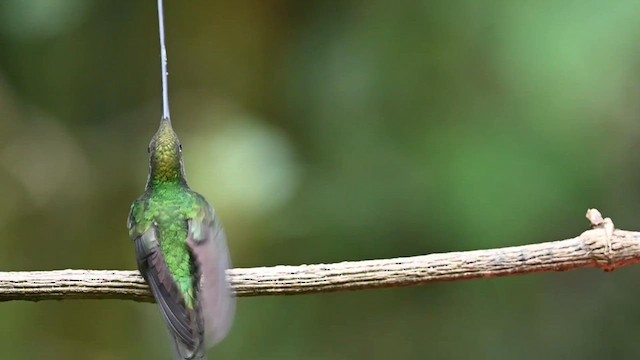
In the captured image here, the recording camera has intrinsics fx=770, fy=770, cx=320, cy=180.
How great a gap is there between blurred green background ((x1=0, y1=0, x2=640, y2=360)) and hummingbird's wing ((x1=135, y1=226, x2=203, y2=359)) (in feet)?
3.09

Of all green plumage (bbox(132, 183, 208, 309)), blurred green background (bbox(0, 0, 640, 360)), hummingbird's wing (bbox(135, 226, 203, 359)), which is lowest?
hummingbird's wing (bbox(135, 226, 203, 359))

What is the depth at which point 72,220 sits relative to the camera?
1914mm

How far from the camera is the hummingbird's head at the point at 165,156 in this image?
2.60ft

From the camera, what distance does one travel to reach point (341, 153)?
72.4 inches

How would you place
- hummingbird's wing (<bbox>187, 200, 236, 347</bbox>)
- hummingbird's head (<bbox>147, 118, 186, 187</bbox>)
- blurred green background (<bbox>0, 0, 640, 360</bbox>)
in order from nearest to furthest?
hummingbird's wing (<bbox>187, 200, 236, 347</bbox>) < hummingbird's head (<bbox>147, 118, 186, 187</bbox>) < blurred green background (<bbox>0, 0, 640, 360</bbox>)

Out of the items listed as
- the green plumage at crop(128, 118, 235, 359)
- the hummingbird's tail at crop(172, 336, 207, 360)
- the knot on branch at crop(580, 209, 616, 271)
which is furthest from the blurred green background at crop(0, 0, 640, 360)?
the hummingbird's tail at crop(172, 336, 207, 360)

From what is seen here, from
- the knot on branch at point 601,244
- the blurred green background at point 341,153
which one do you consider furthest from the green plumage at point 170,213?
the blurred green background at point 341,153

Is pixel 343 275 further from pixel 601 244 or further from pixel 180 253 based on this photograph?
pixel 601 244

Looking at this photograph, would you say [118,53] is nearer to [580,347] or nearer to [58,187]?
[58,187]

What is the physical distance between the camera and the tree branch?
0.84 meters

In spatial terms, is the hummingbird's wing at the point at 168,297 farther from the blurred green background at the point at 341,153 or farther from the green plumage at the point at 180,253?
the blurred green background at the point at 341,153

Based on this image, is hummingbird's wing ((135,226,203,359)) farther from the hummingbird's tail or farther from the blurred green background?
the blurred green background

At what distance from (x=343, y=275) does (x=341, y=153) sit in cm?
101

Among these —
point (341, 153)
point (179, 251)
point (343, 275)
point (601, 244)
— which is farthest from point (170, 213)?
point (341, 153)
